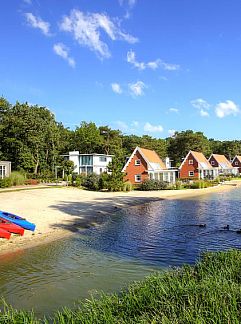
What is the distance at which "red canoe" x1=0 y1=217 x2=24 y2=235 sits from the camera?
2108 cm

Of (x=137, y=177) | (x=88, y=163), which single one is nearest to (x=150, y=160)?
(x=137, y=177)

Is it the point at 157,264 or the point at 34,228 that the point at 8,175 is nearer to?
the point at 34,228

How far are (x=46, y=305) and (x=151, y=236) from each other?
11662 millimetres

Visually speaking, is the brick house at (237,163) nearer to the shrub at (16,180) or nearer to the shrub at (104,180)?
the shrub at (104,180)

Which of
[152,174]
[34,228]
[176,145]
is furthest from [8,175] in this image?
[176,145]

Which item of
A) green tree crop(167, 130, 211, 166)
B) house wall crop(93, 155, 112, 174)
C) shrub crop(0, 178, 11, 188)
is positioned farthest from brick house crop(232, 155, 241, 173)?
shrub crop(0, 178, 11, 188)

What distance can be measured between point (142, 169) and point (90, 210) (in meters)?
29.6

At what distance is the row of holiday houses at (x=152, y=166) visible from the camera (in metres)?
61.5

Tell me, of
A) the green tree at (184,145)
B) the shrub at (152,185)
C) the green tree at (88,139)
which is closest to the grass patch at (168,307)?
the shrub at (152,185)

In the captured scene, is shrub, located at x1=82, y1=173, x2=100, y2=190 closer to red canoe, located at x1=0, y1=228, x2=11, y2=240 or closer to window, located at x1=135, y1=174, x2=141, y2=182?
window, located at x1=135, y1=174, x2=141, y2=182

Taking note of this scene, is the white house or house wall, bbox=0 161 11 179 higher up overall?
the white house

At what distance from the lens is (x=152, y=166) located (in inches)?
2418

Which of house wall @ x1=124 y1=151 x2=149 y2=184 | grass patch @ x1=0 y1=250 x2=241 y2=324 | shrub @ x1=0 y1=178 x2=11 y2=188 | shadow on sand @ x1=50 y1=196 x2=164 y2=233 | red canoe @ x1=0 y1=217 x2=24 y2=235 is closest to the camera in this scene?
grass patch @ x1=0 y1=250 x2=241 y2=324

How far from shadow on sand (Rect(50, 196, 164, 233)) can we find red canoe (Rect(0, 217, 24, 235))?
3.74m
